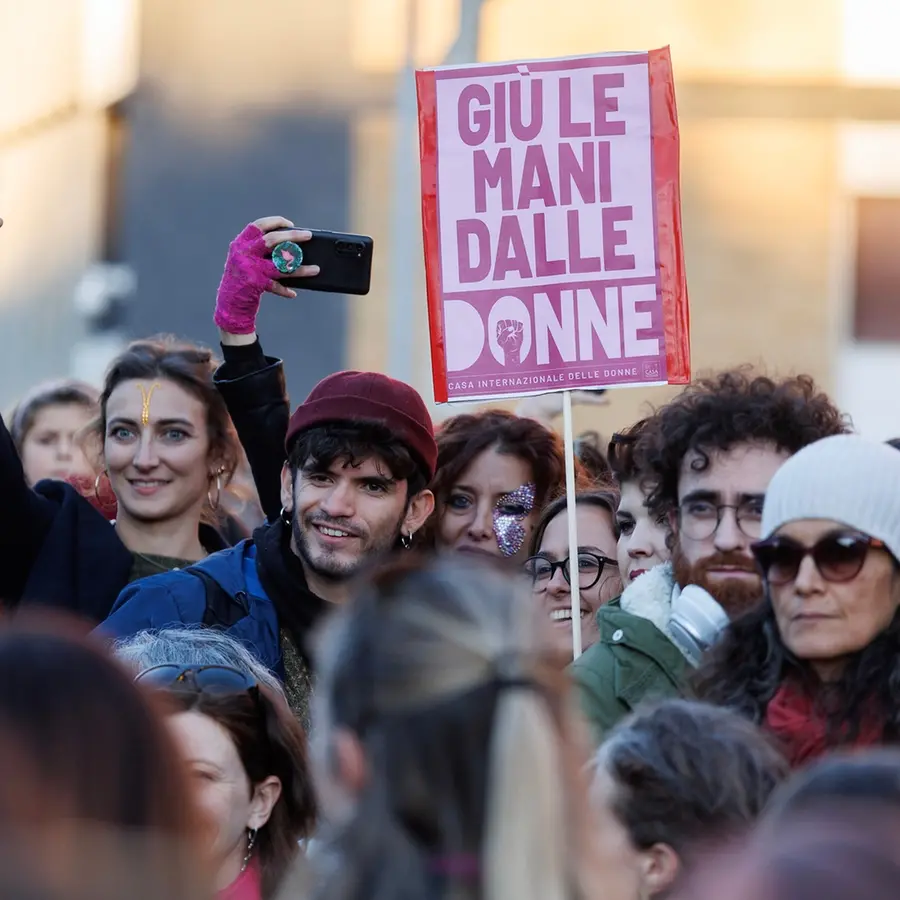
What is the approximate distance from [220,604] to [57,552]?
1.84ft

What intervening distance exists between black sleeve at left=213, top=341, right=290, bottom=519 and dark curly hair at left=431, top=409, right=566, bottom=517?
18.5 inches

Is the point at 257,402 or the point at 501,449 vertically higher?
the point at 257,402

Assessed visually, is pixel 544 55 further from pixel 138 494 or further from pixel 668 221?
pixel 668 221

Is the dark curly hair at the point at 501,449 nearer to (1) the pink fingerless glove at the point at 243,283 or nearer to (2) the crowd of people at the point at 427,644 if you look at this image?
(2) the crowd of people at the point at 427,644

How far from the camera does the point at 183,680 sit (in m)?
3.54

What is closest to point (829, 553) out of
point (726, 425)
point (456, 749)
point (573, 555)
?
point (726, 425)

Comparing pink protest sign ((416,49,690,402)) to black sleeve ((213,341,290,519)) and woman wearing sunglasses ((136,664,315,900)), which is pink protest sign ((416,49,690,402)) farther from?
woman wearing sunglasses ((136,664,315,900))

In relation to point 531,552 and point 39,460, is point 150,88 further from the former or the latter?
point 531,552

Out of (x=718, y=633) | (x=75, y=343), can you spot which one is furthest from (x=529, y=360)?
(x=75, y=343)

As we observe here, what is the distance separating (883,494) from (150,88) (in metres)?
11.4

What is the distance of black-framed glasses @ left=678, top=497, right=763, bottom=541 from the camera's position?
4180 millimetres

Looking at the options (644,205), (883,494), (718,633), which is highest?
(644,205)

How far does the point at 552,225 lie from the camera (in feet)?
15.6

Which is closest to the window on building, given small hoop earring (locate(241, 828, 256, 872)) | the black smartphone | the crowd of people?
the crowd of people
